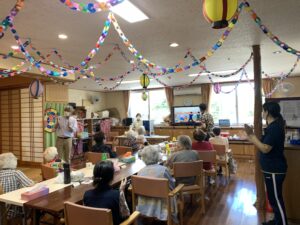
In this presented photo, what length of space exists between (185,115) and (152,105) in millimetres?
1956

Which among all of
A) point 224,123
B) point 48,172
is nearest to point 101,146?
point 48,172

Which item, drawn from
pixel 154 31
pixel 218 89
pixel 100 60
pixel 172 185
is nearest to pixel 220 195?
pixel 172 185

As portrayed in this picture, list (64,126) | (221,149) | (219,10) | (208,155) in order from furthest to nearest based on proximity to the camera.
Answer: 1. (64,126)
2. (221,149)
3. (208,155)
4. (219,10)

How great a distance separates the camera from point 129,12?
8.20ft

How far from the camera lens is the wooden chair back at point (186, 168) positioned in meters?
2.90

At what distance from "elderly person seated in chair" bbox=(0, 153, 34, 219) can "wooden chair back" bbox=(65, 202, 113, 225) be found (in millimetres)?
977

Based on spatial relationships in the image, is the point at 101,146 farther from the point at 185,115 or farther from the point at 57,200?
the point at 185,115

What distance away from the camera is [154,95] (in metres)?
10.2

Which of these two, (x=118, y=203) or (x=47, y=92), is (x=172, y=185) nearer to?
(x=118, y=203)

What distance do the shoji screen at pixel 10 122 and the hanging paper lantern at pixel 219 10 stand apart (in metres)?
6.58

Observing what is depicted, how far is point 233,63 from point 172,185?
12.7 ft

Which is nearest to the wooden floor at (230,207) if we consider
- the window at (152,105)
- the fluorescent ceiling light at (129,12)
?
the fluorescent ceiling light at (129,12)

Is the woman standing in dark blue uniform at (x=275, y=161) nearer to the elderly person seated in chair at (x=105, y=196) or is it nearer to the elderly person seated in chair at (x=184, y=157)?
the elderly person seated in chair at (x=184, y=157)

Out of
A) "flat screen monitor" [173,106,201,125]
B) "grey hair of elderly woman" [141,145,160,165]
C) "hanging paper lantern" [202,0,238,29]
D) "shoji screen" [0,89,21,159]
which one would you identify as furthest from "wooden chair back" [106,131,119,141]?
"hanging paper lantern" [202,0,238,29]
